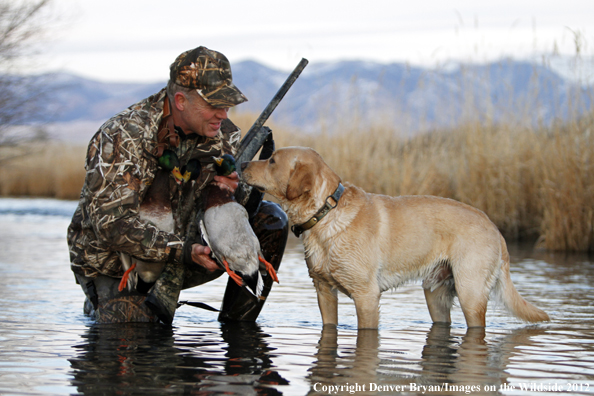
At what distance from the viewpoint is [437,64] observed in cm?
1252

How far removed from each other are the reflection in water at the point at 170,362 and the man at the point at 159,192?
40 cm

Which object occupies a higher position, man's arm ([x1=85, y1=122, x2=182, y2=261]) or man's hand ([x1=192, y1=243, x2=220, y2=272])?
man's arm ([x1=85, y1=122, x2=182, y2=261])

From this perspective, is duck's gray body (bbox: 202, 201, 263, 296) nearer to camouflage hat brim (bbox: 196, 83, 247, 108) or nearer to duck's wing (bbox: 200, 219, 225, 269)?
duck's wing (bbox: 200, 219, 225, 269)

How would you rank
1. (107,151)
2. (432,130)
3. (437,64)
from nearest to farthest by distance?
(107,151) < (437,64) < (432,130)

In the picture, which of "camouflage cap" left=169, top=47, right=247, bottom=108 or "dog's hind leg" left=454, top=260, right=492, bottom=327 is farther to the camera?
"dog's hind leg" left=454, top=260, right=492, bottom=327

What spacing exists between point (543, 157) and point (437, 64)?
10.6ft

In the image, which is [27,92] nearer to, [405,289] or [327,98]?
[327,98]

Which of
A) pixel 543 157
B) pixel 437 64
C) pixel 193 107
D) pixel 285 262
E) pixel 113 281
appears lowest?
pixel 285 262

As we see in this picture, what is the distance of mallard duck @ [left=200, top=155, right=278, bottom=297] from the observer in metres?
4.72

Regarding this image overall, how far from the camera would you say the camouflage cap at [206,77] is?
4.98m

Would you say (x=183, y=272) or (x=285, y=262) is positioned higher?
(x=183, y=272)

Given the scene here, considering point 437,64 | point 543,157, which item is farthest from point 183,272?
point 437,64

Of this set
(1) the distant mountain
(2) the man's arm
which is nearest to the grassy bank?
(1) the distant mountain

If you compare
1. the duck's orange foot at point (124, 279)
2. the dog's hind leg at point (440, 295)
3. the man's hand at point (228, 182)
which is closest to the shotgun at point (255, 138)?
the man's hand at point (228, 182)
